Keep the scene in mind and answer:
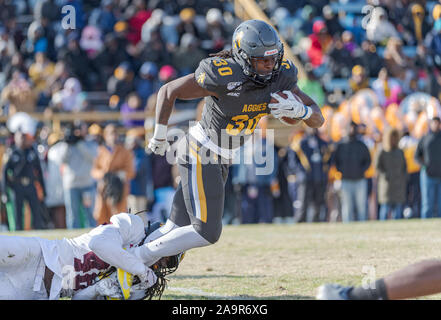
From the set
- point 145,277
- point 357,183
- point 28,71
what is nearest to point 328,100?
point 357,183

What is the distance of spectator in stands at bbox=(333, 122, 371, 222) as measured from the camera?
35.9 ft

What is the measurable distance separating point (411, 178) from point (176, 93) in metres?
7.08

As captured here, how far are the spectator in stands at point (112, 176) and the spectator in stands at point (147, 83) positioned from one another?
2.25 meters

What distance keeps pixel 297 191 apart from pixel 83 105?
3.75 meters

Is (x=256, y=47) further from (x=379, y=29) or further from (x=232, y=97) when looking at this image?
(x=379, y=29)

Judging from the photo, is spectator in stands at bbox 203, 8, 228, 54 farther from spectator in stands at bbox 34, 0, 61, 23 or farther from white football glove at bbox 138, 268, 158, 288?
white football glove at bbox 138, 268, 158, 288

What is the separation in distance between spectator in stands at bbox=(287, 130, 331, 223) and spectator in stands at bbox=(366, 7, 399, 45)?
403 centimetres

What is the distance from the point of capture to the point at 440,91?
1325cm

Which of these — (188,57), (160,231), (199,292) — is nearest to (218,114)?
(160,231)

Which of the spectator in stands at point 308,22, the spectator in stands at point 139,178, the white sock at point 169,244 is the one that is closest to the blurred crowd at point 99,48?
the spectator in stands at point 139,178

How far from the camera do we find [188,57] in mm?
13625

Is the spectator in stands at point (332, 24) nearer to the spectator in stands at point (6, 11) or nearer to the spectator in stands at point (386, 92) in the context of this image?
the spectator in stands at point (386, 92)

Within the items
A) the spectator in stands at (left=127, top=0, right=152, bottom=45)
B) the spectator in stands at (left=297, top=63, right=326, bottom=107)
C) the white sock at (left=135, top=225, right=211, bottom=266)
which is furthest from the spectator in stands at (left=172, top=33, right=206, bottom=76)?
the white sock at (left=135, top=225, right=211, bottom=266)

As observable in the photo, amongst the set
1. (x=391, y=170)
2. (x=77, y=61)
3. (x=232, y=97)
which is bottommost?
(x=391, y=170)
